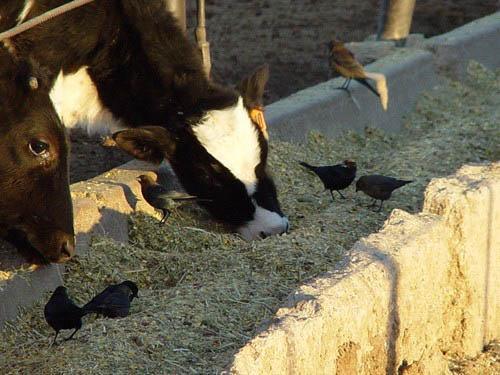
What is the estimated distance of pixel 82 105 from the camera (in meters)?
6.00

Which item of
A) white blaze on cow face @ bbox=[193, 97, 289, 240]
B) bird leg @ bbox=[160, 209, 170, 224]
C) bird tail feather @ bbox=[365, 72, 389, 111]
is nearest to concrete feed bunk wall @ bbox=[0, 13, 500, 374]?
bird leg @ bbox=[160, 209, 170, 224]

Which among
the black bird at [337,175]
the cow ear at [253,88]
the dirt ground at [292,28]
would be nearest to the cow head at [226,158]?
the cow ear at [253,88]

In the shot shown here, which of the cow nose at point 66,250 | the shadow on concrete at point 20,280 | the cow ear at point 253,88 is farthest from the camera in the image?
the cow ear at point 253,88

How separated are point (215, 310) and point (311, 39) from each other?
715 centimetres

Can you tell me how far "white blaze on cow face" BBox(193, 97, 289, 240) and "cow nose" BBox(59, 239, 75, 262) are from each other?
1342 mm

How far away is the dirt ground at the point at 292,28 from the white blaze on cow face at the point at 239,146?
3.76 metres

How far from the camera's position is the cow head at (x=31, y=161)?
15.8 feet

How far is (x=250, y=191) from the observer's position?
5980 millimetres

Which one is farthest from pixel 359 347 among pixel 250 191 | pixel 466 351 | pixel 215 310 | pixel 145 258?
pixel 250 191

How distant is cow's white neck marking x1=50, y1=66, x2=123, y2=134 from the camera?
19.1ft

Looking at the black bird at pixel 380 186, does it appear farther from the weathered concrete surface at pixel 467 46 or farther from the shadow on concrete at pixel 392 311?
the weathered concrete surface at pixel 467 46

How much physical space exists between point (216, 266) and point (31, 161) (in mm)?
962

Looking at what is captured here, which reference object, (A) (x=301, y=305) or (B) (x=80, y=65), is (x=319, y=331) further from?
(B) (x=80, y=65)

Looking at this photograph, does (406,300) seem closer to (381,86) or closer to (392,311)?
(392,311)
